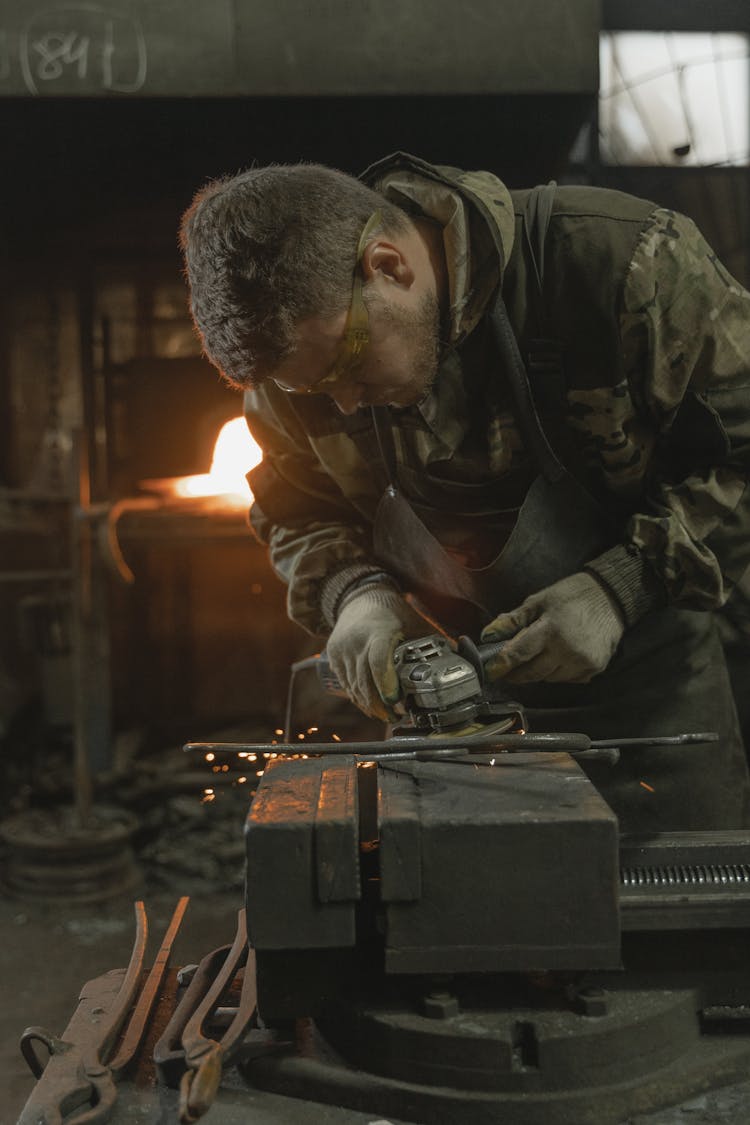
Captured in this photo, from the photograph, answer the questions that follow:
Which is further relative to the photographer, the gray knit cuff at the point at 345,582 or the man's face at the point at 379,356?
the gray knit cuff at the point at 345,582

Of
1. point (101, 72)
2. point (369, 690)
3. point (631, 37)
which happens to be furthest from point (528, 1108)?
point (631, 37)

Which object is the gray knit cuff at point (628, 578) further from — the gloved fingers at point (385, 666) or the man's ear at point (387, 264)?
the man's ear at point (387, 264)

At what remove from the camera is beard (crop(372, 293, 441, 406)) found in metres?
1.56

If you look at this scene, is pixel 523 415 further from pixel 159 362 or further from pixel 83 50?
pixel 159 362

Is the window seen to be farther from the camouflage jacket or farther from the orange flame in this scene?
the camouflage jacket

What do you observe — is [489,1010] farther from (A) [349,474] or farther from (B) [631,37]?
(B) [631,37]

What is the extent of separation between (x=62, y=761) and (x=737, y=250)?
374 centimetres

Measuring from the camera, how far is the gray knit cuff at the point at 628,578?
1727 mm

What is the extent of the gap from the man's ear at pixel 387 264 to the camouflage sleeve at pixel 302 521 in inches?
20.0

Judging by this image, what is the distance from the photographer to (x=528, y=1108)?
105cm

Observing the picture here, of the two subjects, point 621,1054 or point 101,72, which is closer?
point 621,1054

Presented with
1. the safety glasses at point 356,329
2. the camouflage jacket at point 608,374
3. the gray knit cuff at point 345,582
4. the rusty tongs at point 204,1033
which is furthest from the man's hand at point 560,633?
the rusty tongs at point 204,1033

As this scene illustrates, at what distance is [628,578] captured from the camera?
173 centimetres

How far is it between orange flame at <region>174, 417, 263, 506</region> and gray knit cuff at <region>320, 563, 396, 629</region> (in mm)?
2111
